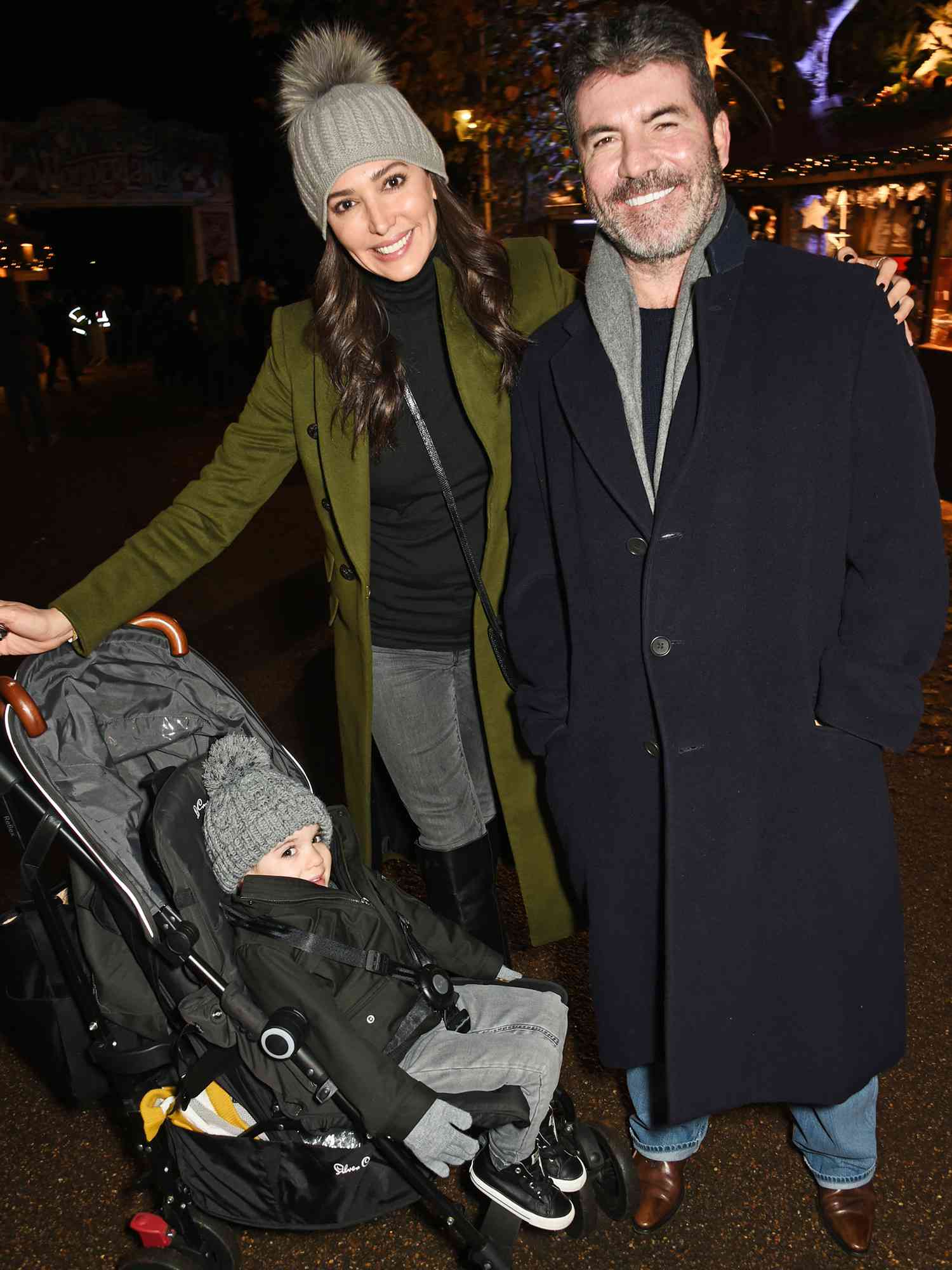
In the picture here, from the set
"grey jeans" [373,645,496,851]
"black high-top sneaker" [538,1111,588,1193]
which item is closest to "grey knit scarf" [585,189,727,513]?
"grey jeans" [373,645,496,851]

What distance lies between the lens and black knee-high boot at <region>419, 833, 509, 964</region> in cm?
324

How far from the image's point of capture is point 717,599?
219 centimetres

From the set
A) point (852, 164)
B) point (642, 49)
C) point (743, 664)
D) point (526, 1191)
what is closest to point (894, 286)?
point (642, 49)

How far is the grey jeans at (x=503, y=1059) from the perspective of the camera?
8.25 feet

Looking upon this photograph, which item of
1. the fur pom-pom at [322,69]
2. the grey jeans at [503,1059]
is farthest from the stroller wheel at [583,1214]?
the fur pom-pom at [322,69]

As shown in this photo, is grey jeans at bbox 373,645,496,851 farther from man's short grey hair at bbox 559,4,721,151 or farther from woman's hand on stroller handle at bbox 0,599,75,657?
man's short grey hair at bbox 559,4,721,151

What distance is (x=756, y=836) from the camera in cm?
230

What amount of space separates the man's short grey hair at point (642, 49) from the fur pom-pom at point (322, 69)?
749 millimetres

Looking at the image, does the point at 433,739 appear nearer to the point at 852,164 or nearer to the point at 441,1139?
the point at 441,1139

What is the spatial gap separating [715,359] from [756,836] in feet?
Answer: 3.10

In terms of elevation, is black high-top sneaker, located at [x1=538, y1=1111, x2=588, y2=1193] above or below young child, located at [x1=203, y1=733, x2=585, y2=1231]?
below

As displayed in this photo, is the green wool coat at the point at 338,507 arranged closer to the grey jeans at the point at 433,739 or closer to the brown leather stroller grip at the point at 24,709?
the grey jeans at the point at 433,739

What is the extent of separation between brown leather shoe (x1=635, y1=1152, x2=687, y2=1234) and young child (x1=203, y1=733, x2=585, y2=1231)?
0.23 m

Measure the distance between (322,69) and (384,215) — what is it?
0.42 meters
